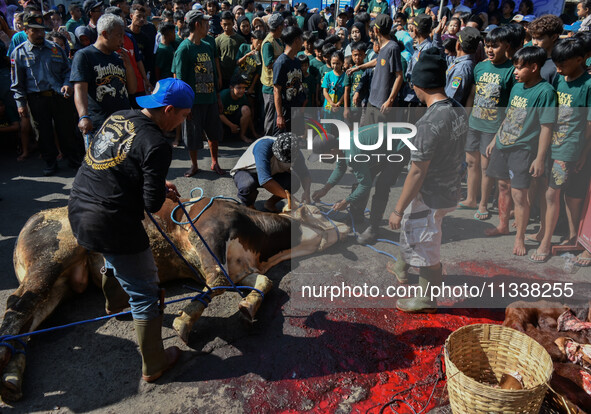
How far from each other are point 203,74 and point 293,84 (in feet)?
4.30

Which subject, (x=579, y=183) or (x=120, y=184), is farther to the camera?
(x=579, y=183)

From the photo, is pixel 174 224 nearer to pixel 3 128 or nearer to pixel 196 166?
pixel 196 166

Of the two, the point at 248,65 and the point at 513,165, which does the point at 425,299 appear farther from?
the point at 248,65

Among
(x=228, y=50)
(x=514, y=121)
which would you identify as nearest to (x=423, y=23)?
(x=514, y=121)

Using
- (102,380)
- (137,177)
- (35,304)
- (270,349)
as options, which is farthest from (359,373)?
(35,304)

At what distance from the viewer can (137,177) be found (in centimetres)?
275

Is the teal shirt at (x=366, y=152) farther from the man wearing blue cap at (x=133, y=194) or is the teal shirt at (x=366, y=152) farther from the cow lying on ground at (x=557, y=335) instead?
the man wearing blue cap at (x=133, y=194)

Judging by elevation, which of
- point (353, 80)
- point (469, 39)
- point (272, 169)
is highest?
point (469, 39)

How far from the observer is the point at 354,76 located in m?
7.55

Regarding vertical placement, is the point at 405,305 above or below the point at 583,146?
below

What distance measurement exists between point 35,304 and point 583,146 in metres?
5.22

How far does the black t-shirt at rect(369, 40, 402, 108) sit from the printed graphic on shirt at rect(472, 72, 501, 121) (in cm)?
113

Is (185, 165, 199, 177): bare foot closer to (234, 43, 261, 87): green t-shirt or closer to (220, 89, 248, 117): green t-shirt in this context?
(220, 89, 248, 117): green t-shirt

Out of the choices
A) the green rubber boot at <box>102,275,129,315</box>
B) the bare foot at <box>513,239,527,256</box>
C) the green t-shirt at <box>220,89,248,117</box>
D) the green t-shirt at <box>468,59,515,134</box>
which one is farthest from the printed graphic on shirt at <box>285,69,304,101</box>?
the green rubber boot at <box>102,275,129,315</box>
